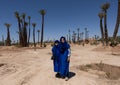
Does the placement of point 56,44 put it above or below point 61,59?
above

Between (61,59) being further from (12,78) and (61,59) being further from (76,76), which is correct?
(12,78)

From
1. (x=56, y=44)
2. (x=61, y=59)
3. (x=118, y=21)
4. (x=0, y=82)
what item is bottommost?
(x=0, y=82)

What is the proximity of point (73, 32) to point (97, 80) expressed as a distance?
7722cm

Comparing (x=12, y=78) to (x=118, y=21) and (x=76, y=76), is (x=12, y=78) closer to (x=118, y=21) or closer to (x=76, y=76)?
(x=76, y=76)

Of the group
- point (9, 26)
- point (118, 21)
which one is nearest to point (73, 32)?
point (9, 26)

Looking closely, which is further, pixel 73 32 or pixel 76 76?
pixel 73 32

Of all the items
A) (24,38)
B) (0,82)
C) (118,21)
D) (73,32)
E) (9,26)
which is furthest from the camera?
(73,32)

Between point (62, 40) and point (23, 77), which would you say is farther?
point (23, 77)

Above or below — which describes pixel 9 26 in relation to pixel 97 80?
above

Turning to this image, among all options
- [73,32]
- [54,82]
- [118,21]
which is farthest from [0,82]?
[73,32]

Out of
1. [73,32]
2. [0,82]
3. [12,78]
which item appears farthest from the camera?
[73,32]

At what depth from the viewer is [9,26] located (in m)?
48.1

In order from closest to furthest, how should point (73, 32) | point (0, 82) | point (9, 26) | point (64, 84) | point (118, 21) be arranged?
point (64, 84)
point (0, 82)
point (118, 21)
point (9, 26)
point (73, 32)

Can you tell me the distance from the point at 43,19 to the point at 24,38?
19.5 feet
